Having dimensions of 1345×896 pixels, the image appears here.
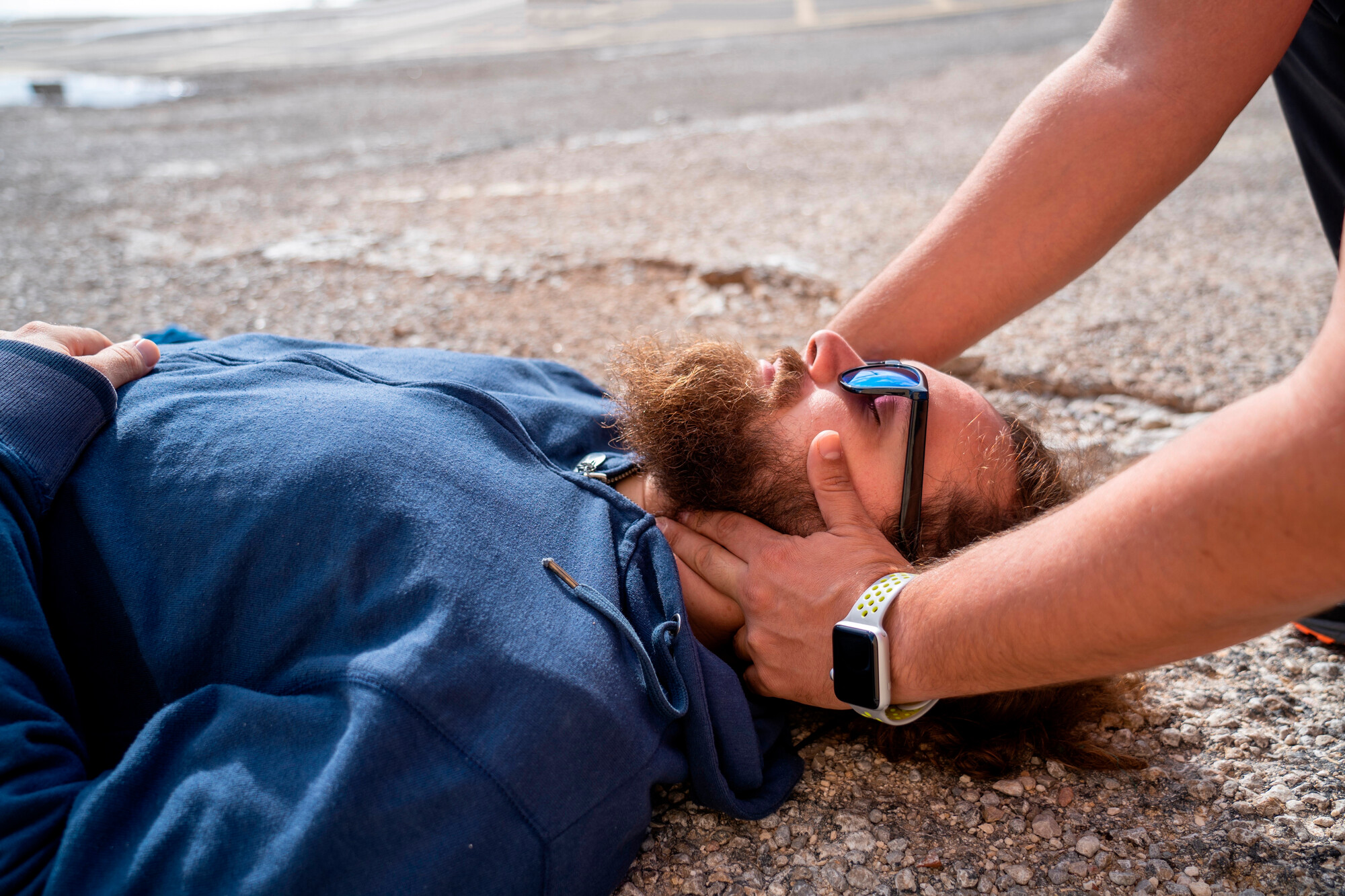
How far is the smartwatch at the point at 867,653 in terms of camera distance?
4.75ft

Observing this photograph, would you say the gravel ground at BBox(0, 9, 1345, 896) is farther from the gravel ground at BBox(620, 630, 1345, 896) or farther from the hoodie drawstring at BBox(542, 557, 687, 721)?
the hoodie drawstring at BBox(542, 557, 687, 721)

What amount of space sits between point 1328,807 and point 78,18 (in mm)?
24185

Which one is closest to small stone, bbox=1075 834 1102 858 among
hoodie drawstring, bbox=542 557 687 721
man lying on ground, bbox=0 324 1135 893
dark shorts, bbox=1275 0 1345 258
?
man lying on ground, bbox=0 324 1135 893

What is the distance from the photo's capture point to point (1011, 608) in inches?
50.3

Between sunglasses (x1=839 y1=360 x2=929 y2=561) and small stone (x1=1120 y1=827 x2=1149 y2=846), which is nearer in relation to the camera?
small stone (x1=1120 y1=827 x2=1149 y2=846)

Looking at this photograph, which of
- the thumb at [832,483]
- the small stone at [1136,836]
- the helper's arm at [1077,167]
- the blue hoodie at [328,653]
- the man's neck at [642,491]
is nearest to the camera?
the blue hoodie at [328,653]

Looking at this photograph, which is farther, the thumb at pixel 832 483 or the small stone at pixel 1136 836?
the thumb at pixel 832 483

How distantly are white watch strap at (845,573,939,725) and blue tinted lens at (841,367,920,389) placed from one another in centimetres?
44

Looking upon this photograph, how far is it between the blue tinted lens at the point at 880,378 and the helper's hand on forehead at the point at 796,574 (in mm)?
140

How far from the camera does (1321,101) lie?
200 centimetres

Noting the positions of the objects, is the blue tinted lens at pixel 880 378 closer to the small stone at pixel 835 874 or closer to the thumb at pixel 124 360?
the small stone at pixel 835 874

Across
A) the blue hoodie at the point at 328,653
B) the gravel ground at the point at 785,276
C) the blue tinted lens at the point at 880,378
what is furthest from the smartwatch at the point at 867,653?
the blue tinted lens at the point at 880,378

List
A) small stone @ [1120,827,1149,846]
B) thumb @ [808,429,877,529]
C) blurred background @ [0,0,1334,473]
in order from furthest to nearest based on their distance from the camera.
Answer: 1. blurred background @ [0,0,1334,473]
2. thumb @ [808,429,877,529]
3. small stone @ [1120,827,1149,846]

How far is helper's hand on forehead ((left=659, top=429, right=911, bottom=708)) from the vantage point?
1592 mm
